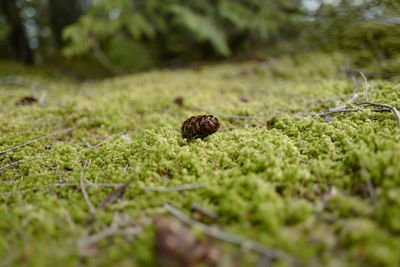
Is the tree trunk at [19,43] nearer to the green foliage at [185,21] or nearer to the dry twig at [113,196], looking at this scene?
the green foliage at [185,21]

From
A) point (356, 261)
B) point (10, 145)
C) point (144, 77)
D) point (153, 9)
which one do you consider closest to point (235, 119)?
point (356, 261)

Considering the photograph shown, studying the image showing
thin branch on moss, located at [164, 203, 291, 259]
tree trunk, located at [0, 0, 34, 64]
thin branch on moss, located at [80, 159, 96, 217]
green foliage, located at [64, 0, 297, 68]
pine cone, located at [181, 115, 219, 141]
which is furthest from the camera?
tree trunk, located at [0, 0, 34, 64]

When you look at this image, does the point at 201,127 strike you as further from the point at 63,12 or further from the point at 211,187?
the point at 63,12

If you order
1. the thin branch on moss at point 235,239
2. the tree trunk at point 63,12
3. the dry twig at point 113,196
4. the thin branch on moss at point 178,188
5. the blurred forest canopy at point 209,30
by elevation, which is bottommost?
the thin branch on moss at point 235,239

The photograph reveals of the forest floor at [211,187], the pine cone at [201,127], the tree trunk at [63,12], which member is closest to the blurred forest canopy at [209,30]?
the tree trunk at [63,12]

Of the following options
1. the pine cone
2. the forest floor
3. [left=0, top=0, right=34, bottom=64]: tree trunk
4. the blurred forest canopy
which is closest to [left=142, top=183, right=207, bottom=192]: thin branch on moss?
the forest floor

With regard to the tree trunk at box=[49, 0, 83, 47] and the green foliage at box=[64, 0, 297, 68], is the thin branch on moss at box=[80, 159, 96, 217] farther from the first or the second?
the tree trunk at box=[49, 0, 83, 47]
